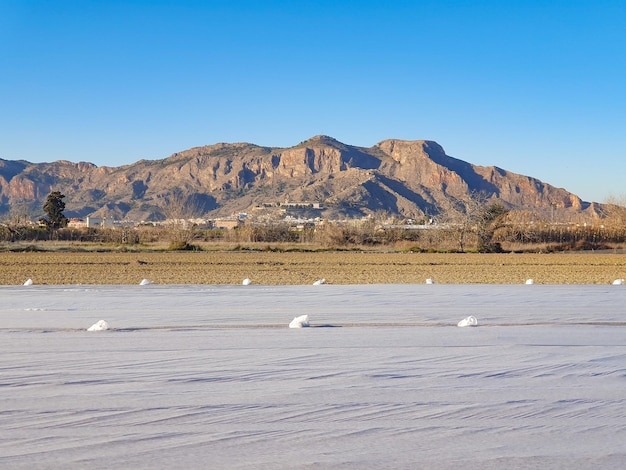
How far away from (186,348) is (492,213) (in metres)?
54.6

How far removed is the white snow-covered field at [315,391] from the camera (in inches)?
151

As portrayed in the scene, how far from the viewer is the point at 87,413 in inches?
176

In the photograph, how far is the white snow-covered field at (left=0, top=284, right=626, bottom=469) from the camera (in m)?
3.84

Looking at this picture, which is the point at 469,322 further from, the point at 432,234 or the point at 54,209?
the point at 54,209

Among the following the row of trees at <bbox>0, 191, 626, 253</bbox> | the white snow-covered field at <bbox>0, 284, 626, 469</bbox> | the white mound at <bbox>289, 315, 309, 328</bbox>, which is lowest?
the white snow-covered field at <bbox>0, 284, 626, 469</bbox>

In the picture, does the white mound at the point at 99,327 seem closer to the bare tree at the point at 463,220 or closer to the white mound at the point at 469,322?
the white mound at the point at 469,322

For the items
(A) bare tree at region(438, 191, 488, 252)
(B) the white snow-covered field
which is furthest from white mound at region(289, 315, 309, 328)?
(A) bare tree at region(438, 191, 488, 252)

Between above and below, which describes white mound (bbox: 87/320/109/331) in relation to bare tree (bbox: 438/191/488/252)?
below

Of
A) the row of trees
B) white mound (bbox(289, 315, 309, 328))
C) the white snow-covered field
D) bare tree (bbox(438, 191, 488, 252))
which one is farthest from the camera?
bare tree (bbox(438, 191, 488, 252))

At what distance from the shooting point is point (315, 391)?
5.06 metres

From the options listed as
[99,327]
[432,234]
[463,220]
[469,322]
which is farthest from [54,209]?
[469,322]

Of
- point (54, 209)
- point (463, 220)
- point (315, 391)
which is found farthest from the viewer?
point (54, 209)

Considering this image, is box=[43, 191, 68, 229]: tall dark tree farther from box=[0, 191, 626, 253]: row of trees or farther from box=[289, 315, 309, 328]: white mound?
box=[289, 315, 309, 328]: white mound

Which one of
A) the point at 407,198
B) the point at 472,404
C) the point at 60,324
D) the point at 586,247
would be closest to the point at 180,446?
the point at 472,404
